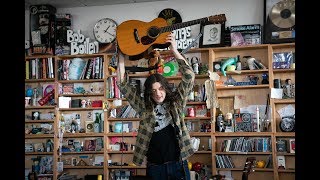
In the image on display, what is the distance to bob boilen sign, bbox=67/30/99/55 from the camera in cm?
604

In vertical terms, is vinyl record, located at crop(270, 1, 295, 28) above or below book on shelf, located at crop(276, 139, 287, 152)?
above

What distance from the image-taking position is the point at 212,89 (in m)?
5.55

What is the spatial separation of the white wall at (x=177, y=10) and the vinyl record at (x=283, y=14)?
22 cm

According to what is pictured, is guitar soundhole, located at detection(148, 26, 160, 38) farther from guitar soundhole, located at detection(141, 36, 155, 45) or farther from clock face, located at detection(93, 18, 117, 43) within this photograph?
clock face, located at detection(93, 18, 117, 43)

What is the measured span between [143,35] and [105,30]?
9.02ft

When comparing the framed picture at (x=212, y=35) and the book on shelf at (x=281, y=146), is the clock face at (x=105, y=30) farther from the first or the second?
the book on shelf at (x=281, y=146)

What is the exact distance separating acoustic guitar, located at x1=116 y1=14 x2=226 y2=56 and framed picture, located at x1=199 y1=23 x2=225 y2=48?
2.23 m

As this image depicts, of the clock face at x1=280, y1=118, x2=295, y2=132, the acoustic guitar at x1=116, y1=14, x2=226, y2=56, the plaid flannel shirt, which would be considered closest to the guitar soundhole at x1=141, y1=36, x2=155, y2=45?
the acoustic guitar at x1=116, y1=14, x2=226, y2=56

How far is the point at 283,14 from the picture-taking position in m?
5.33

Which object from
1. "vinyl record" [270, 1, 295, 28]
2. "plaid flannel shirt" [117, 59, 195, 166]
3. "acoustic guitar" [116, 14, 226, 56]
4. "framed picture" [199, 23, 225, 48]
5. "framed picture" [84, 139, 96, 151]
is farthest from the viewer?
"framed picture" [84, 139, 96, 151]

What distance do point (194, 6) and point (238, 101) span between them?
159cm

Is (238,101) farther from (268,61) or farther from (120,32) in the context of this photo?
(120,32)

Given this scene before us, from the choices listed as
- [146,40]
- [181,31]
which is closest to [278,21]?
[181,31]
